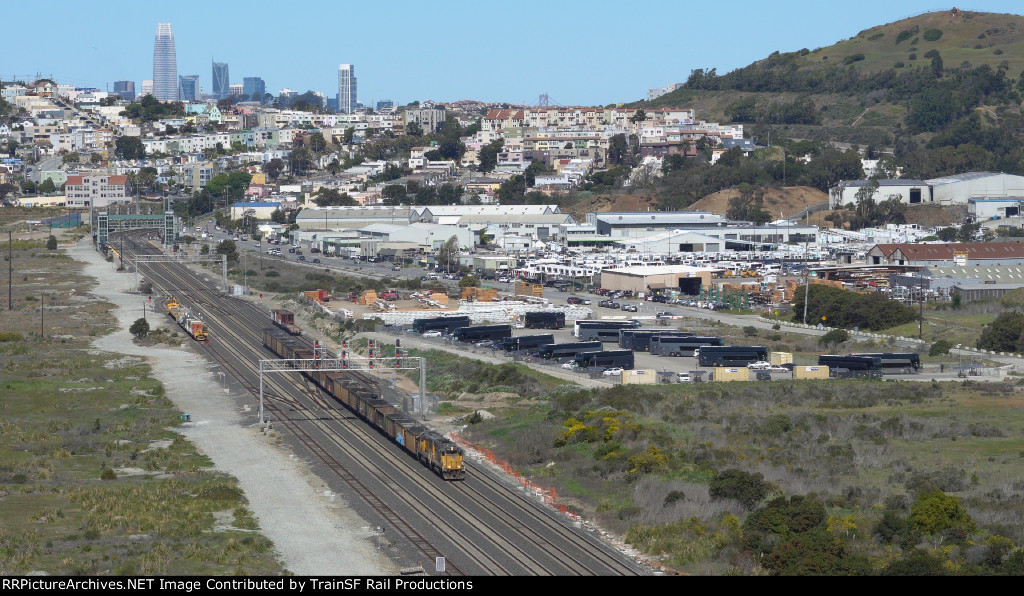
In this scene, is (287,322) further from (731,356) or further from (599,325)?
(731,356)

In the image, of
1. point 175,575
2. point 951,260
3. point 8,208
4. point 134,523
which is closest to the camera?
point 175,575

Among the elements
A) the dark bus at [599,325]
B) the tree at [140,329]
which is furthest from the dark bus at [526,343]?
the tree at [140,329]

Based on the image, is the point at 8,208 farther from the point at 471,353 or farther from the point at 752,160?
the point at 471,353

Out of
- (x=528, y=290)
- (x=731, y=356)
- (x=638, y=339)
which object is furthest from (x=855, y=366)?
(x=528, y=290)

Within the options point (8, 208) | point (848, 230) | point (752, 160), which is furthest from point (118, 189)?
point (848, 230)

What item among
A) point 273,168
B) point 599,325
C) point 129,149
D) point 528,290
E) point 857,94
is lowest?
point 599,325
